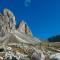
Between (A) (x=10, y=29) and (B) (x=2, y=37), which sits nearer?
(B) (x=2, y=37)

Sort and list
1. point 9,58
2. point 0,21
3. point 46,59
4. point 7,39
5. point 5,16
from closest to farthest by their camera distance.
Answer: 1. point 46,59
2. point 9,58
3. point 7,39
4. point 0,21
5. point 5,16

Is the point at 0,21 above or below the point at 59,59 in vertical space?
above

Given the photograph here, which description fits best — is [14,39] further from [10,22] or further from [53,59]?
[53,59]

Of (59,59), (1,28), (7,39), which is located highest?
(1,28)

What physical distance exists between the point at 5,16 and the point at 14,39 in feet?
212

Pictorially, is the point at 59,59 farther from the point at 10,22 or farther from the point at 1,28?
the point at 10,22

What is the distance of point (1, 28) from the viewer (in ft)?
548

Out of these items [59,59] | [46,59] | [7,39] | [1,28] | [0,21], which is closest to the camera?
[59,59]

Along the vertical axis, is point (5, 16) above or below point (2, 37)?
above

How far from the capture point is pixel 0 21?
178m

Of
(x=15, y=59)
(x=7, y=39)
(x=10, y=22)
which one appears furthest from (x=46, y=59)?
(x=10, y=22)

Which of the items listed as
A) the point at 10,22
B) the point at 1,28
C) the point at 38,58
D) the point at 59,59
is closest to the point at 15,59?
the point at 38,58

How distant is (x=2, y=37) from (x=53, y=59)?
10667cm

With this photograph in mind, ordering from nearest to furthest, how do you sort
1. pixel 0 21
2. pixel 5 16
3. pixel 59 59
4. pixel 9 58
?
1. pixel 59 59
2. pixel 9 58
3. pixel 0 21
4. pixel 5 16
